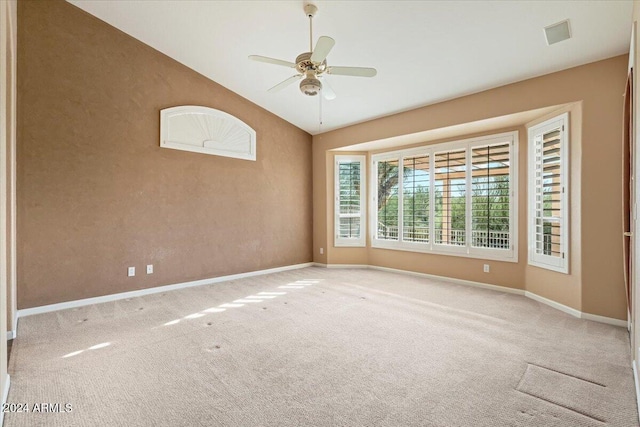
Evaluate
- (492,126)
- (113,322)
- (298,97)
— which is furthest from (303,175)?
(113,322)

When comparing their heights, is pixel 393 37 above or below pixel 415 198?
above

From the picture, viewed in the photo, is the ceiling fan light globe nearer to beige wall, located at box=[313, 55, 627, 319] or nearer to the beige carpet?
the beige carpet

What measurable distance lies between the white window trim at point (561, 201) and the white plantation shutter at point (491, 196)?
300 millimetres

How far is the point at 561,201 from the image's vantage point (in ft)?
12.6

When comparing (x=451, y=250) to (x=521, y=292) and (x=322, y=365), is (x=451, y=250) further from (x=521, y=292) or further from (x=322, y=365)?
(x=322, y=365)

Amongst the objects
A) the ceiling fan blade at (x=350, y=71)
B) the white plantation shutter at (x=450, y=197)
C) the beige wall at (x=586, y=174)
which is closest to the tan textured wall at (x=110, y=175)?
the ceiling fan blade at (x=350, y=71)

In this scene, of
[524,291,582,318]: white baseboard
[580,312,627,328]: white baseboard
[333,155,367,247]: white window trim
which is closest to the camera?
[580,312,627,328]: white baseboard

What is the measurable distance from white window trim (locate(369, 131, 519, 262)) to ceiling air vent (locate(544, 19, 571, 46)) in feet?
5.18

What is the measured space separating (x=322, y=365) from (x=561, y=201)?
3490 mm

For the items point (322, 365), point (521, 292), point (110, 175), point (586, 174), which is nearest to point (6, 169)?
point (110, 175)

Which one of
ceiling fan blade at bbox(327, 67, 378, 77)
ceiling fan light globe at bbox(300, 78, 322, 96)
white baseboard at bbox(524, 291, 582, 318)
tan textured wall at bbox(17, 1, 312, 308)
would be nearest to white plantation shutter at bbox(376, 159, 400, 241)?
white baseboard at bbox(524, 291, 582, 318)

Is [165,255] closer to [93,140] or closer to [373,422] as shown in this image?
[93,140]

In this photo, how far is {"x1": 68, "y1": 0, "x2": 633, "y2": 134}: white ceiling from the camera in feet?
9.97

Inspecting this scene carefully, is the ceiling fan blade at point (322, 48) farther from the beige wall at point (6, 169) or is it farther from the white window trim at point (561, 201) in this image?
the white window trim at point (561, 201)
